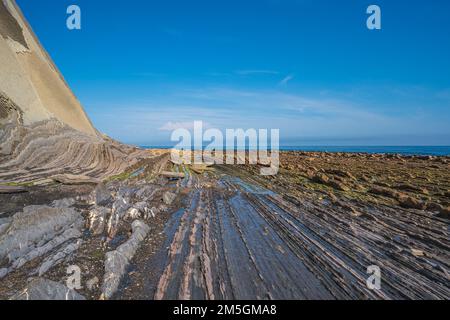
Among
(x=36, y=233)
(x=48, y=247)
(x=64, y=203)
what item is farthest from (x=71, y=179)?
(x=48, y=247)

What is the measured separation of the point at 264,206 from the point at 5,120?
1772 cm

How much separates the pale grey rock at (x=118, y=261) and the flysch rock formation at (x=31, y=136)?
28.1ft

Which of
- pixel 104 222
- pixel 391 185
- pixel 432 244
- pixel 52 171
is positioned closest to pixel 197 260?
pixel 104 222

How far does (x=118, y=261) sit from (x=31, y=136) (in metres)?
15.6

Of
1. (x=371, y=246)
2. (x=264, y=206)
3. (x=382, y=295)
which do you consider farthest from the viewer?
(x=264, y=206)

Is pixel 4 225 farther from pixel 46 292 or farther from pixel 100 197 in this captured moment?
pixel 100 197

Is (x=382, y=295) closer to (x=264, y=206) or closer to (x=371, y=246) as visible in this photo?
(x=371, y=246)

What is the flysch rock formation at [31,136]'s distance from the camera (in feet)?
49.0

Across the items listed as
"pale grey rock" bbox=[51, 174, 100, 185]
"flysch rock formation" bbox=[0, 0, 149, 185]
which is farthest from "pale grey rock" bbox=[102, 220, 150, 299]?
"flysch rock formation" bbox=[0, 0, 149, 185]

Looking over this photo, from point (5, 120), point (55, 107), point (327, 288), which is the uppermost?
point (55, 107)

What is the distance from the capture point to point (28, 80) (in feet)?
68.3

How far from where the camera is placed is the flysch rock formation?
49.0 feet

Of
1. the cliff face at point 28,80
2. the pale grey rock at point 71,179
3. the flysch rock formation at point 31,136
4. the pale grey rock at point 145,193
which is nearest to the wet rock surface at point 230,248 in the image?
the pale grey rock at point 145,193

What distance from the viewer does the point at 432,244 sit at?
7441 mm
